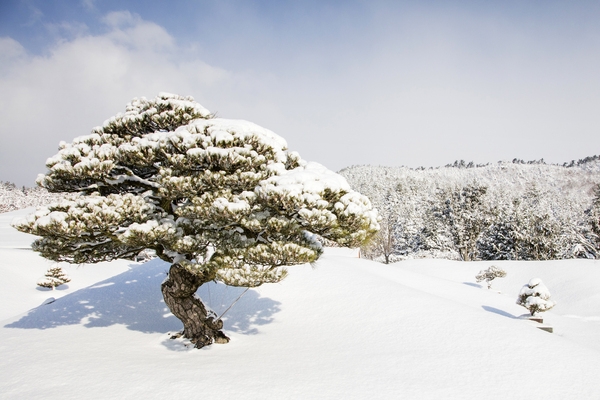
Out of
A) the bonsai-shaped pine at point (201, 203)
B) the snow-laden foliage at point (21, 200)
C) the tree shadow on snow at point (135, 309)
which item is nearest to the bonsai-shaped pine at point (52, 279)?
the tree shadow on snow at point (135, 309)

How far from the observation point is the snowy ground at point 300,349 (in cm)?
557

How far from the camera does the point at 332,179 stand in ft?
22.5

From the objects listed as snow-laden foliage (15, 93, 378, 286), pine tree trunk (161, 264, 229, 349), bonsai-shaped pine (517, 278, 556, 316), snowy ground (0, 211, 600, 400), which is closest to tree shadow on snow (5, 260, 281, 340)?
snowy ground (0, 211, 600, 400)

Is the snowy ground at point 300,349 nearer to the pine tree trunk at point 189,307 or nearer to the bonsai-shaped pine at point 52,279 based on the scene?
the pine tree trunk at point 189,307

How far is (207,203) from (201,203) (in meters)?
0.11

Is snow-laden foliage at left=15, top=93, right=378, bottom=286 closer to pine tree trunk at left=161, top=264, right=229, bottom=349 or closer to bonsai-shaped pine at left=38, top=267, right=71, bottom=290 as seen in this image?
pine tree trunk at left=161, top=264, right=229, bottom=349

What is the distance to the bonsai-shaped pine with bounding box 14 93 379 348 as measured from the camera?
6.57 metres

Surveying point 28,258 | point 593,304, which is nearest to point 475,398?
point 593,304

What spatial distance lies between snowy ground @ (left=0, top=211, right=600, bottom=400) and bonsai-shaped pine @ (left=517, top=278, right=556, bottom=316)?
1.34 m

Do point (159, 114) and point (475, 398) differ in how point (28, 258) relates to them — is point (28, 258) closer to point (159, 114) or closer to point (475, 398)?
point (159, 114)

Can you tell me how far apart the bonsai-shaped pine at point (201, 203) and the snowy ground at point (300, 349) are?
5.55ft

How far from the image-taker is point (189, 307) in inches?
320

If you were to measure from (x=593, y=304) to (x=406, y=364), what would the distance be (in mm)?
17646

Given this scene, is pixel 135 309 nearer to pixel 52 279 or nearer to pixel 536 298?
pixel 536 298
